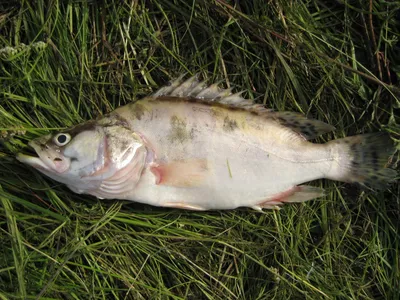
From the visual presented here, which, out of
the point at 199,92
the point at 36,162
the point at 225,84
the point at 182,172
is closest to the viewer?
the point at 36,162

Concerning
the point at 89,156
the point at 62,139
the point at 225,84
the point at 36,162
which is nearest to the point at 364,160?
the point at 225,84

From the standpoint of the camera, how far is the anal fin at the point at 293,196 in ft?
9.99

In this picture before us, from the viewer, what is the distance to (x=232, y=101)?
3027 millimetres

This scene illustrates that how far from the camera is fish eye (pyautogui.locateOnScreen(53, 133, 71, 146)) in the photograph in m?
2.73

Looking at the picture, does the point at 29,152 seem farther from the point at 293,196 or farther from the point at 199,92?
the point at 293,196

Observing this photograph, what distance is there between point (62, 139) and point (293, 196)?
6.09 feet

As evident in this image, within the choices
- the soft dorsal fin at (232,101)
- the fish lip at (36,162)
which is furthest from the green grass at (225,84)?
the fish lip at (36,162)

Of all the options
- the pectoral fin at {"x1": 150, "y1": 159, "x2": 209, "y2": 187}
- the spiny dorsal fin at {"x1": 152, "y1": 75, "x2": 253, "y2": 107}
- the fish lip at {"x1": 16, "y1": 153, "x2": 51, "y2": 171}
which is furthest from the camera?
the spiny dorsal fin at {"x1": 152, "y1": 75, "x2": 253, "y2": 107}

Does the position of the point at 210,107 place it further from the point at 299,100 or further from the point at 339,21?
the point at 339,21

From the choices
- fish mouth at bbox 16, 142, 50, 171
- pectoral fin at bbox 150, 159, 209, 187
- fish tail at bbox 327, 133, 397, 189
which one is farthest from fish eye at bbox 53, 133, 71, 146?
fish tail at bbox 327, 133, 397, 189

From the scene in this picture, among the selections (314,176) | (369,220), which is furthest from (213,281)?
(369,220)

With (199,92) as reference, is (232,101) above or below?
below

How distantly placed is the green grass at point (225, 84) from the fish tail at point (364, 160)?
15 cm

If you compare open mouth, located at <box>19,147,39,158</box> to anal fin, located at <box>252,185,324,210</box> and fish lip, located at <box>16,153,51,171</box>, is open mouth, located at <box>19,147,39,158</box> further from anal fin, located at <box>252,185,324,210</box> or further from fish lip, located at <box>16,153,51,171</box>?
anal fin, located at <box>252,185,324,210</box>
